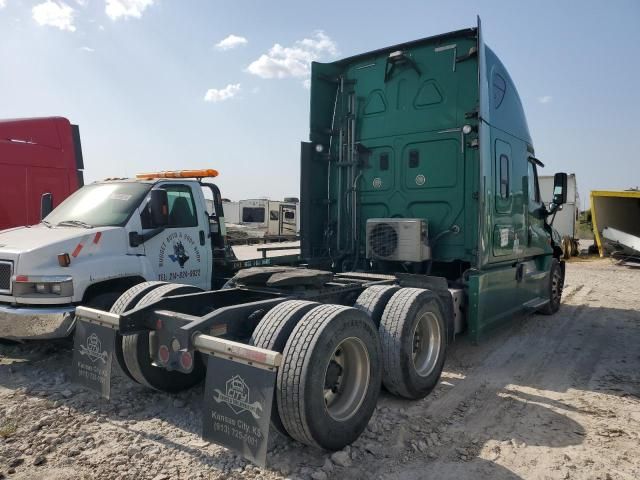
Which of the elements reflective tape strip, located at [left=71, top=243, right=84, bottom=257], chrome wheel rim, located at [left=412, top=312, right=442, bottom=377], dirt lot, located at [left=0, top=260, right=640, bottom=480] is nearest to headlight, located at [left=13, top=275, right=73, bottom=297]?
reflective tape strip, located at [left=71, top=243, right=84, bottom=257]

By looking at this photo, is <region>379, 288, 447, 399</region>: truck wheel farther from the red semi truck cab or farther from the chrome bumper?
the red semi truck cab

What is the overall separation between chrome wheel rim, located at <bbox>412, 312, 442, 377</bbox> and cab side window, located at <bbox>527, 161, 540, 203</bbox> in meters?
3.74

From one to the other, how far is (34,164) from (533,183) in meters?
8.38

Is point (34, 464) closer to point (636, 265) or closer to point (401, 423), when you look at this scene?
point (401, 423)

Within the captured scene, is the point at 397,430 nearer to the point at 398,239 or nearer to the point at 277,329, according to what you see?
the point at 277,329

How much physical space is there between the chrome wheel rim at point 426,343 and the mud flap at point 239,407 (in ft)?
6.78

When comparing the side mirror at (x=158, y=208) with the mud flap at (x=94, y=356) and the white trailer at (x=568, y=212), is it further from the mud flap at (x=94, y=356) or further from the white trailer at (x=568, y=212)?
the white trailer at (x=568, y=212)

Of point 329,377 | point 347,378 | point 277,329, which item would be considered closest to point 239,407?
point 277,329

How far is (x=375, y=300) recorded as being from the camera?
14.4 ft

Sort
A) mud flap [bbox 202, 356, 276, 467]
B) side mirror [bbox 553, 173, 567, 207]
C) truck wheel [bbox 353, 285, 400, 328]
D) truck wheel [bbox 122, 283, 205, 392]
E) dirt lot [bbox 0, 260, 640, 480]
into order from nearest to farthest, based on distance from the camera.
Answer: mud flap [bbox 202, 356, 276, 467]
dirt lot [bbox 0, 260, 640, 480]
truck wheel [bbox 122, 283, 205, 392]
truck wheel [bbox 353, 285, 400, 328]
side mirror [bbox 553, 173, 567, 207]

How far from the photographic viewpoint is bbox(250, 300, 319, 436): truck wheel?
3.04 meters

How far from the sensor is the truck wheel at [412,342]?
4055 mm

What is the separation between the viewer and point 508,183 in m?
6.55

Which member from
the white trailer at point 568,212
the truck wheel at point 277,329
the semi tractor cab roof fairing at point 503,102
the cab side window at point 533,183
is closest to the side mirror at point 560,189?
the cab side window at point 533,183
